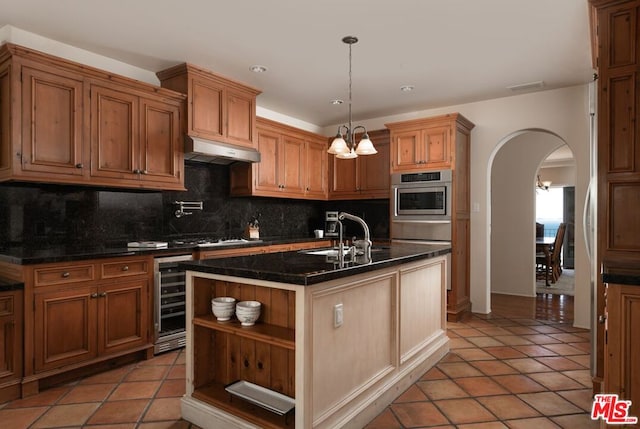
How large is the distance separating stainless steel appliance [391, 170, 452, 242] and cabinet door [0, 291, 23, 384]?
12.5 ft

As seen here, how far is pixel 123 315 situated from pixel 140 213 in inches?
44.0

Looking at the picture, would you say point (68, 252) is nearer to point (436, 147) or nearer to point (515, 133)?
point (436, 147)

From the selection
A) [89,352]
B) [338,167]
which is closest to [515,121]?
[338,167]

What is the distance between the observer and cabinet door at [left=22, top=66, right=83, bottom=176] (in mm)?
2791

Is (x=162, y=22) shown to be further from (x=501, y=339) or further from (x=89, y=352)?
(x=501, y=339)

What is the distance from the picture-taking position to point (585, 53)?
3422mm

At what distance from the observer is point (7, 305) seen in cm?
254

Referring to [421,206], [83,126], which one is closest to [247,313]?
[83,126]

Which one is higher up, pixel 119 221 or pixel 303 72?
pixel 303 72

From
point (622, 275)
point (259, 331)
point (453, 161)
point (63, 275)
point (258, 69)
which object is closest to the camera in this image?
point (622, 275)

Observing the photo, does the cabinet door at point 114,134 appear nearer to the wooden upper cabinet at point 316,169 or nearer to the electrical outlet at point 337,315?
the electrical outlet at point 337,315

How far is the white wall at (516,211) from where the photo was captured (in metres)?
5.85

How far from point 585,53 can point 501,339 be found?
2.68 m

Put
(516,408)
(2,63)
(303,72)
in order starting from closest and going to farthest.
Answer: (516,408), (2,63), (303,72)
